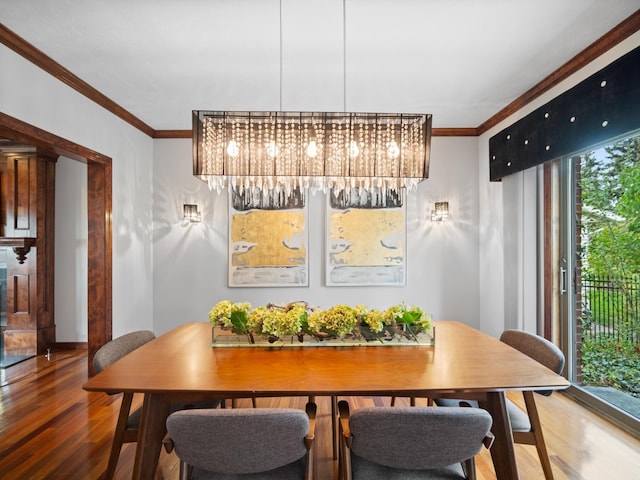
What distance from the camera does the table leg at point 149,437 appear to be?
1562 millimetres

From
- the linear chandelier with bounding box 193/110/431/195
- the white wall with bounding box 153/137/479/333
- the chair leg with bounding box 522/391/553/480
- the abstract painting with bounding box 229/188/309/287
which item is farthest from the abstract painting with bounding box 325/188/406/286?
the chair leg with bounding box 522/391/553/480

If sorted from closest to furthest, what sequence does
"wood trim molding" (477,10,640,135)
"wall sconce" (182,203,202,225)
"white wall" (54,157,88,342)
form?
"wood trim molding" (477,10,640,135) < "wall sconce" (182,203,202,225) < "white wall" (54,157,88,342)

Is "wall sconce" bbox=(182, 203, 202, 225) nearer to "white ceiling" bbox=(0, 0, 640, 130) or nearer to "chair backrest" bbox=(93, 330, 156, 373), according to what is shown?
"white ceiling" bbox=(0, 0, 640, 130)

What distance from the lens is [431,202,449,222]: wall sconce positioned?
13.5 feet

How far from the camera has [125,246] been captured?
3709 mm

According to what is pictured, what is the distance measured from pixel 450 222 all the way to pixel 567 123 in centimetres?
176

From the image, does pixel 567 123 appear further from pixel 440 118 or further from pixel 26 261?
pixel 26 261

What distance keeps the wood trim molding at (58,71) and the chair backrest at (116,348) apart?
81.3 inches

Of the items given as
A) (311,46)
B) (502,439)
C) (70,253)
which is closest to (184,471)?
(502,439)

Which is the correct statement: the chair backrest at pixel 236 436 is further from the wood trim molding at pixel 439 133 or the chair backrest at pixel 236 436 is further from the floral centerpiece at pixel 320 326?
the wood trim molding at pixel 439 133

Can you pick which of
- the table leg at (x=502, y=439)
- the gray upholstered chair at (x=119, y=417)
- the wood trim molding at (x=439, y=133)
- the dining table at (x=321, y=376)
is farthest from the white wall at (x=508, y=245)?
the gray upholstered chair at (x=119, y=417)

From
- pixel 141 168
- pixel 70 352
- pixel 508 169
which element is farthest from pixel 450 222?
pixel 70 352

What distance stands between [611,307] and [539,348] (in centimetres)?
121

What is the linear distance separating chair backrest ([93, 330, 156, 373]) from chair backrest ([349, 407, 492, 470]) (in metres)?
Answer: 1.37
